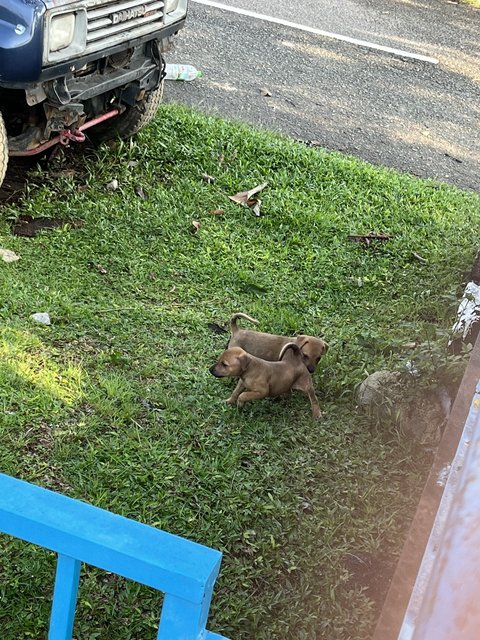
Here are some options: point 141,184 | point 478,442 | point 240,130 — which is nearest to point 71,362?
point 141,184

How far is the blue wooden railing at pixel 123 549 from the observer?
1.18 metres

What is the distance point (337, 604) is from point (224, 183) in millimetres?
3299

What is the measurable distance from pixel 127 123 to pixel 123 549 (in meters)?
4.56

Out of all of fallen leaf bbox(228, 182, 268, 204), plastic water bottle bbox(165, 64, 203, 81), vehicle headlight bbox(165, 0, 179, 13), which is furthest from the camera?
plastic water bottle bbox(165, 64, 203, 81)

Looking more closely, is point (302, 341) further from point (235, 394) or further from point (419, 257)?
point (419, 257)

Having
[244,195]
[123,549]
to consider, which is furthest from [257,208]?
[123,549]

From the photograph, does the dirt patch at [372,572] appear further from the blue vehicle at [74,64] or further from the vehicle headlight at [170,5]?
the vehicle headlight at [170,5]

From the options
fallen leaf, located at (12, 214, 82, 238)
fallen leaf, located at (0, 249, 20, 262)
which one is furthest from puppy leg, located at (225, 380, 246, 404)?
fallen leaf, located at (12, 214, 82, 238)

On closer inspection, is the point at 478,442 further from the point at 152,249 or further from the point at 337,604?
the point at 152,249

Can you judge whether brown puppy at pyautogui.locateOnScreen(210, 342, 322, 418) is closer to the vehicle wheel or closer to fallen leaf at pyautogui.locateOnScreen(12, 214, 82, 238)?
fallen leaf at pyautogui.locateOnScreen(12, 214, 82, 238)

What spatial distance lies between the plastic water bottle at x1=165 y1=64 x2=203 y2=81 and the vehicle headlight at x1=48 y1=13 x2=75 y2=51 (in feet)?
8.75

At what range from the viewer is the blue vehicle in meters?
4.00

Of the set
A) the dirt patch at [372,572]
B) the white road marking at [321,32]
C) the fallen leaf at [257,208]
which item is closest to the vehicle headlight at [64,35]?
the fallen leaf at [257,208]

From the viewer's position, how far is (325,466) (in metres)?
3.18
